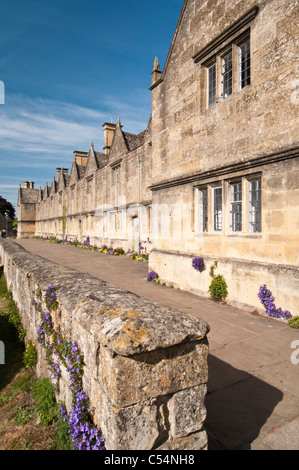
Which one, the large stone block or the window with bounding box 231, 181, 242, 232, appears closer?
the large stone block

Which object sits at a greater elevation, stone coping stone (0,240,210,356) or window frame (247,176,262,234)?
window frame (247,176,262,234)

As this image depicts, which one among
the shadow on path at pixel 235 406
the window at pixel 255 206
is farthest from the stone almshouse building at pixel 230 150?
the shadow on path at pixel 235 406

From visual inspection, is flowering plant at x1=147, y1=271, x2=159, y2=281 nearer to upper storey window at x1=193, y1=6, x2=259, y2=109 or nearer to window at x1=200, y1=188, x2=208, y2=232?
window at x1=200, y1=188, x2=208, y2=232

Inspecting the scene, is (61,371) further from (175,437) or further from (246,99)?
(246,99)

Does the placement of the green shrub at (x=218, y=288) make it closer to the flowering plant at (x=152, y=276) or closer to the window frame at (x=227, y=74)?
the flowering plant at (x=152, y=276)

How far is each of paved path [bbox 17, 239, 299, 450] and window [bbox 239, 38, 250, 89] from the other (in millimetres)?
5272

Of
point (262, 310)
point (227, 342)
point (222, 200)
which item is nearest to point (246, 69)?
point (222, 200)

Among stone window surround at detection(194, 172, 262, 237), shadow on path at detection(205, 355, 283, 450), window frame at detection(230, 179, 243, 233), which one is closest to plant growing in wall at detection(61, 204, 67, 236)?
stone window surround at detection(194, 172, 262, 237)

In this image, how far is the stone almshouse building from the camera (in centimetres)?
552

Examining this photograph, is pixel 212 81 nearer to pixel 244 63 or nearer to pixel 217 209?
pixel 244 63

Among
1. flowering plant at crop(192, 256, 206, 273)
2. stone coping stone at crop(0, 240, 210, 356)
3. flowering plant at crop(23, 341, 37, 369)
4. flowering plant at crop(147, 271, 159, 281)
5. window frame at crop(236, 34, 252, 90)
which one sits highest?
window frame at crop(236, 34, 252, 90)

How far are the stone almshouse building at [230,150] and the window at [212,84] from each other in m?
0.03

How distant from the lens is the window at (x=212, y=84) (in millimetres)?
7505

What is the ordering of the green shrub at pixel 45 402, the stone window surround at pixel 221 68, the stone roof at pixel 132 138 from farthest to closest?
1. the stone roof at pixel 132 138
2. the stone window surround at pixel 221 68
3. the green shrub at pixel 45 402
